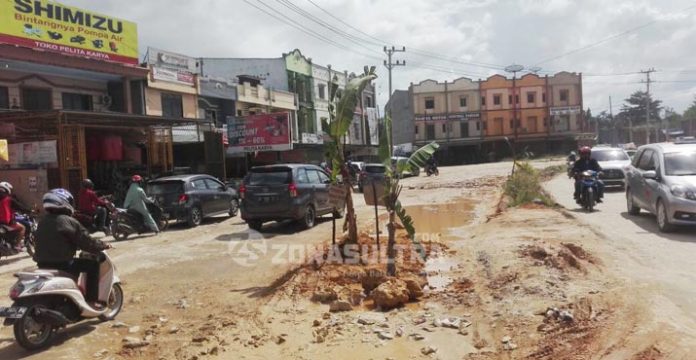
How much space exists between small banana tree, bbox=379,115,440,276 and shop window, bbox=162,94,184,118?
19685mm

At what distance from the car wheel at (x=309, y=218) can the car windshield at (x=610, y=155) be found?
12013 mm

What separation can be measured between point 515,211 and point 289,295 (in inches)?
316

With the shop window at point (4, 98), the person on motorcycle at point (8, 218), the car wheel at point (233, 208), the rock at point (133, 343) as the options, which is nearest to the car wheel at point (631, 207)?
the rock at point (133, 343)

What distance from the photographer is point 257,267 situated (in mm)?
9234

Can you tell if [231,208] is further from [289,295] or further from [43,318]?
[43,318]

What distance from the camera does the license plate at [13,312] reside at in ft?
16.9

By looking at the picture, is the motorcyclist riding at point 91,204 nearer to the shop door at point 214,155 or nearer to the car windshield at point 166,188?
the car windshield at point 166,188

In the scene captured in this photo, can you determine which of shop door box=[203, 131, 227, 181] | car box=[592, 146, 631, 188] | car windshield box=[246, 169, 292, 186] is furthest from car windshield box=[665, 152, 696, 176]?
shop door box=[203, 131, 227, 181]

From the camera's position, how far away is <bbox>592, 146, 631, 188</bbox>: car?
1914cm

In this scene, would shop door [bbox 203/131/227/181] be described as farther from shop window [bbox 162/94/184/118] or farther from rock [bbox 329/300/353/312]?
rock [bbox 329/300/353/312]

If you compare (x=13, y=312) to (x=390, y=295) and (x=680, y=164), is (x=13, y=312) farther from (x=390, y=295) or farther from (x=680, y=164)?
(x=680, y=164)

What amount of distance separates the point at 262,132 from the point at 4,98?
11.5 m

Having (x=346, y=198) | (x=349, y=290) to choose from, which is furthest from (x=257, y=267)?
(x=349, y=290)

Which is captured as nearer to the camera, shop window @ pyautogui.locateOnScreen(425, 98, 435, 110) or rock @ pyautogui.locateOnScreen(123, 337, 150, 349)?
rock @ pyautogui.locateOnScreen(123, 337, 150, 349)
